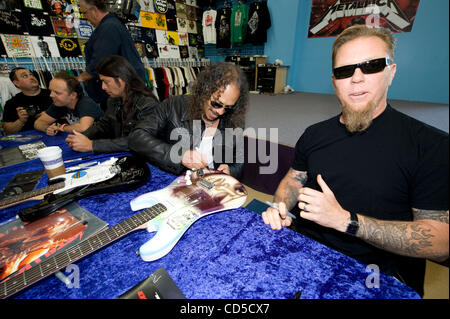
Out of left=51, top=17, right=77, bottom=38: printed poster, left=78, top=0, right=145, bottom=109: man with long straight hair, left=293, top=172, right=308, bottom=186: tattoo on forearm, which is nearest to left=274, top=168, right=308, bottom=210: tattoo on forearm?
left=293, top=172, right=308, bottom=186: tattoo on forearm

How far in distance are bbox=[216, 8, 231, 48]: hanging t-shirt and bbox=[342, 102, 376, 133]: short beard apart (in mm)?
5914

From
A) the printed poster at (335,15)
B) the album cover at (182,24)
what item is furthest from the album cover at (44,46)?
the printed poster at (335,15)

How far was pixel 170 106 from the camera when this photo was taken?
5.18ft

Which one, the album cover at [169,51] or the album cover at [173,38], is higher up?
the album cover at [173,38]

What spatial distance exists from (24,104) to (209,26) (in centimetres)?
519

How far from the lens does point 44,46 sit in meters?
3.34

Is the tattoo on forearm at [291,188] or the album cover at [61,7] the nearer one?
the tattoo on forearm at [291,188]

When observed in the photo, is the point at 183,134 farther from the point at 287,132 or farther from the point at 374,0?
the point at 374,0

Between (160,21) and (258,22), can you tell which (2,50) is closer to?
(160,21)

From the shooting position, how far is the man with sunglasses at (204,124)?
53.4 inches

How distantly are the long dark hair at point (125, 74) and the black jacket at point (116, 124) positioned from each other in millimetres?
57

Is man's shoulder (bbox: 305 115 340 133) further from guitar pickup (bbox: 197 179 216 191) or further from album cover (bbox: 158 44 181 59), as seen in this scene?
album cover (bbox: 158 44 181 59)

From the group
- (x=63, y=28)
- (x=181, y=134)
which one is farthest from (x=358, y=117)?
(x=63, y=28)

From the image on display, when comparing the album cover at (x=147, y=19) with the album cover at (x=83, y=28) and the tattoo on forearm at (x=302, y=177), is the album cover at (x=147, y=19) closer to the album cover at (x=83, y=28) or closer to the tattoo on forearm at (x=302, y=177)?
the album cover at (x=83, y=28)
